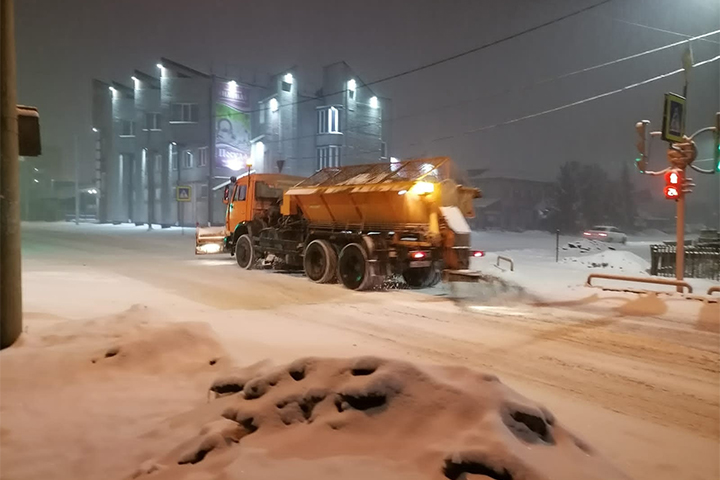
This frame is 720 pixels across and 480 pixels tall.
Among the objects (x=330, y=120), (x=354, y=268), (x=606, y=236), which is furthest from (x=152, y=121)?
(x=354, y=268)

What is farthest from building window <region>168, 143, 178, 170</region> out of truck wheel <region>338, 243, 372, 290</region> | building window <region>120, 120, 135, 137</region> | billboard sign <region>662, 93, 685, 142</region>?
billboard sign <region>662, 93, 685, 142</region>

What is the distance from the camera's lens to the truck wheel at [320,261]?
14406mm

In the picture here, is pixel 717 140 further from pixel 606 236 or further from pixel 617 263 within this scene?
pixel 606 236

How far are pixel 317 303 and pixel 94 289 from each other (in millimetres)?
5276

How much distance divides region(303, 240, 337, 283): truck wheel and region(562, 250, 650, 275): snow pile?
10.5 m

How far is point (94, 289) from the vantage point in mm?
12703

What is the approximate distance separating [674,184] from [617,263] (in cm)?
946

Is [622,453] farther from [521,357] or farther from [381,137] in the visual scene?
[381,137]

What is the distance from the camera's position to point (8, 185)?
6797mm

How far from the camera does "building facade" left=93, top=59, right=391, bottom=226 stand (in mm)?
46750

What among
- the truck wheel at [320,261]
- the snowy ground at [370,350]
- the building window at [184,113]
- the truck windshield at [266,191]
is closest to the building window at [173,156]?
the building window at [184,113]

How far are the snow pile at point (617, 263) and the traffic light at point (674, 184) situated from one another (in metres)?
6.82

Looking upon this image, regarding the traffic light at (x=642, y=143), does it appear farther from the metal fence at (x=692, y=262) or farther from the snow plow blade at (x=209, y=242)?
the snow plow blade at (x=209, y=242)

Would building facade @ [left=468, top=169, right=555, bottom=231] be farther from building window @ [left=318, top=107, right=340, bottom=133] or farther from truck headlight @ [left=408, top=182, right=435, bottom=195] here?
truck headlight @ [left=408, top=182, right=435, bottom=195]
